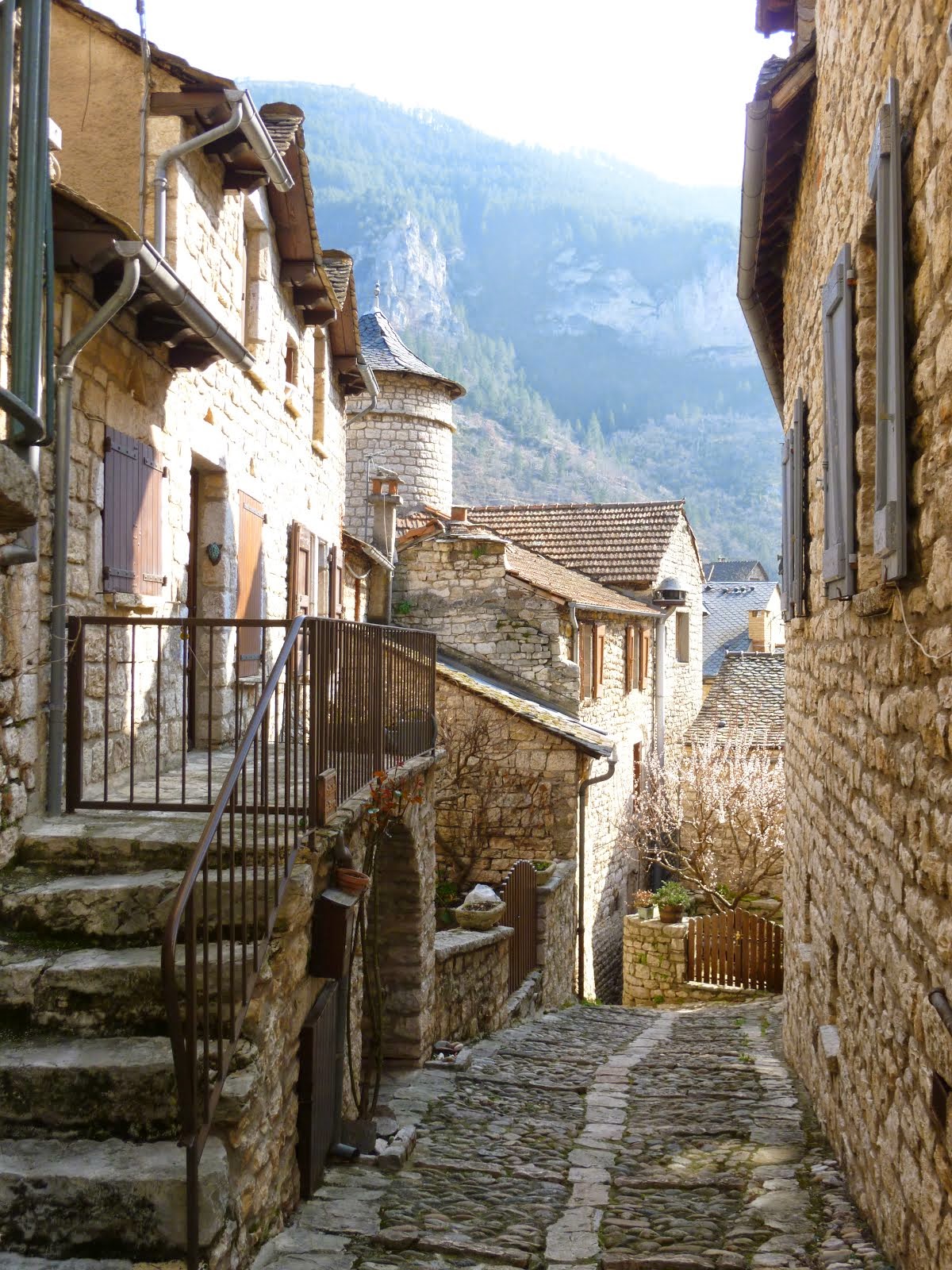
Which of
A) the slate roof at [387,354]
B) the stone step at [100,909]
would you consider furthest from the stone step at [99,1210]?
the slate roof at [387,354]

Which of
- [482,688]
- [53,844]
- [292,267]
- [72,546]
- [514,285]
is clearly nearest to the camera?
[53,844]

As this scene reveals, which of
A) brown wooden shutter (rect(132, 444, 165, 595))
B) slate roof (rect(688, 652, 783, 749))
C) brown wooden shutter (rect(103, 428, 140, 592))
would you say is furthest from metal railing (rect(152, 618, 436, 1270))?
slate roof (rect(688, 652, 783, 749))

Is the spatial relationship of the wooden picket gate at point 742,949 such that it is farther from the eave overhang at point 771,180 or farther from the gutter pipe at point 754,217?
the eave overhang at point 771,180

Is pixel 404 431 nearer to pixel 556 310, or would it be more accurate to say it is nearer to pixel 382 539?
pixel 382 539

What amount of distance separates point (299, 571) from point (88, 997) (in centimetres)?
649

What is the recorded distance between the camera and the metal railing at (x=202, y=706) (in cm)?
529

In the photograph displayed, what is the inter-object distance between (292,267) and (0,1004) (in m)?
7.39

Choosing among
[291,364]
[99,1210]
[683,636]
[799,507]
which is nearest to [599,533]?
[683,636]

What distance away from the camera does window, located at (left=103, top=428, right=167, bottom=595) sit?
584 centimetres

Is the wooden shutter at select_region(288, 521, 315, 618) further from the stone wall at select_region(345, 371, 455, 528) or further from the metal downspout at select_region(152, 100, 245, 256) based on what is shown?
the stone wall at select_region(345, 371, 455, 528)

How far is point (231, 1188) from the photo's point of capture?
3.83m

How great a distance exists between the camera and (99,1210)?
138 inches

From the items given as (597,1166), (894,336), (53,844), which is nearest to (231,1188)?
(53,844)

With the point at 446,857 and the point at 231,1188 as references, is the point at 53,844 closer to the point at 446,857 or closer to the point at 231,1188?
the point at 231,1188
